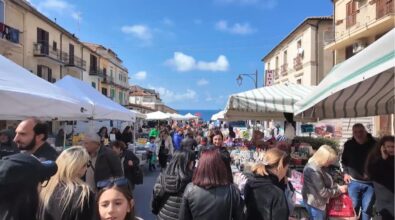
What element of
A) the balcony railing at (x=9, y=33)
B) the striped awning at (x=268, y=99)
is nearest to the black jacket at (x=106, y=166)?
the striped awning at (x=268, y=99)

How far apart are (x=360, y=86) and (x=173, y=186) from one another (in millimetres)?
2158

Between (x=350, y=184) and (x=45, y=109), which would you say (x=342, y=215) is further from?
(x=45, y=109)

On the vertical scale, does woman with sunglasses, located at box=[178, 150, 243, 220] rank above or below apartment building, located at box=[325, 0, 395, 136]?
below

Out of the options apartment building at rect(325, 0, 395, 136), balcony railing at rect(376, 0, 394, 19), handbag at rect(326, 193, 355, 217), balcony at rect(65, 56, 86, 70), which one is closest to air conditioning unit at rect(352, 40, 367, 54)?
apartment building at rect(325, 0, 395, 136)

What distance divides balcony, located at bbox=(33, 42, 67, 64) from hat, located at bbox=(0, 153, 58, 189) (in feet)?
105

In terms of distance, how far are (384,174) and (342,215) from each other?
36.8 inches

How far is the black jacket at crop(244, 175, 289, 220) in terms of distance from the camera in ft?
11.6

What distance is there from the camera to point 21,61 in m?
30.2

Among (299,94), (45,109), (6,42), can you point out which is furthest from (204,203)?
(6,42)

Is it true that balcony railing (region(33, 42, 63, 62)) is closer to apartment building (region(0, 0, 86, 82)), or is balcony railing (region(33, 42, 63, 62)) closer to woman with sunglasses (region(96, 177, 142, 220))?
apartment building (region(0, 0, 86, 82))

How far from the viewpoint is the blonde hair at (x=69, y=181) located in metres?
2.95

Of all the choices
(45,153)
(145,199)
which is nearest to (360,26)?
(145,199)

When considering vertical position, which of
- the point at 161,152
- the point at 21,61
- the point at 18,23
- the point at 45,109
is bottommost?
the point at 161,152

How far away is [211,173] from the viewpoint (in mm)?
3547
